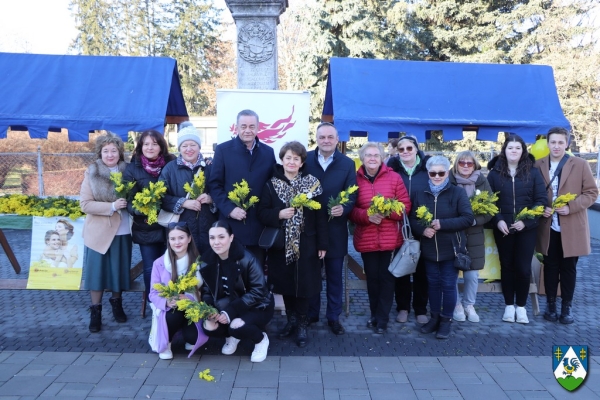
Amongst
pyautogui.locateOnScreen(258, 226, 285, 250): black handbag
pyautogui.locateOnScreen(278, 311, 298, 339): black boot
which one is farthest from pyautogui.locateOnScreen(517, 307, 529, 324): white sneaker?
pyautogui.locateOnScreen(258, 226, 285, 250): black handbag

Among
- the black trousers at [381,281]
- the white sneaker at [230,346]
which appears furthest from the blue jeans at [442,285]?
the white sneaker at [230,346]

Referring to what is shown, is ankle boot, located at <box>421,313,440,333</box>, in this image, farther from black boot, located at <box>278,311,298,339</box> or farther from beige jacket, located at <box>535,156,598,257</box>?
beige jacket, located at <box>535,156,598,257</box>

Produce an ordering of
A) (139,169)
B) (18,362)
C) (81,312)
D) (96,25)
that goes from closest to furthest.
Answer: (18,362) < (139,169) < (81,312) < (96,25)

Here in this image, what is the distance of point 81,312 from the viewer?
5.27 metres

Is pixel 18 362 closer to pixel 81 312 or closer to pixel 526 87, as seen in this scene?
pixel 81 312

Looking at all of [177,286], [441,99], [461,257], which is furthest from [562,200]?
[177,286]

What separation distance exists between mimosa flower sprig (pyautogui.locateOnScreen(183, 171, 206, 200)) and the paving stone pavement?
1315 millimetres

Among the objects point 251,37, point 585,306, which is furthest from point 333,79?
point 585,306

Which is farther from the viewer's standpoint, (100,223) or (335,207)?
(100,223)

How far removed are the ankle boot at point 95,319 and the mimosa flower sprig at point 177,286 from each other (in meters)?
1.20

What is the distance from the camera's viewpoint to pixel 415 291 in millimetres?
4973

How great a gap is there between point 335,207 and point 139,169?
192 centimetres

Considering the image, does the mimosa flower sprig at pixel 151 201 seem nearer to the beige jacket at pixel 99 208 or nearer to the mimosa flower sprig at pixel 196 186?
the mimosa flower sprig at pixel 196 186

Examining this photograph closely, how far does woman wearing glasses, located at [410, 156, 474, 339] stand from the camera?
4336 mm
